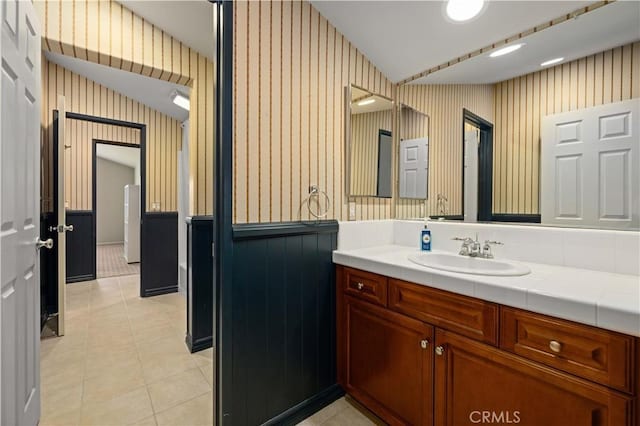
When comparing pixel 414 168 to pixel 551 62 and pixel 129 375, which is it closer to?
pixel 551 62

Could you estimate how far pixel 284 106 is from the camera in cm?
160

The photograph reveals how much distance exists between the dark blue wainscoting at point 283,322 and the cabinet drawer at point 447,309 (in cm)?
48

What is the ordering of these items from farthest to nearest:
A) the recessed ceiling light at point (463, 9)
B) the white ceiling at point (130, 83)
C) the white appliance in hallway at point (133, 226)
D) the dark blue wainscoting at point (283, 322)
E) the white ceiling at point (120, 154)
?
the white ceiling at point (120, 154), the white appliance in hallway at point (133, 226), the white ceiling at point (130, 83), the recessed ceiling light at point (463, 9), the dark blue wainscoting at point (283, 322)

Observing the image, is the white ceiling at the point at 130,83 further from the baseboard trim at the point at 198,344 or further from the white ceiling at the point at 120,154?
the white ceiling at the point at 120,154

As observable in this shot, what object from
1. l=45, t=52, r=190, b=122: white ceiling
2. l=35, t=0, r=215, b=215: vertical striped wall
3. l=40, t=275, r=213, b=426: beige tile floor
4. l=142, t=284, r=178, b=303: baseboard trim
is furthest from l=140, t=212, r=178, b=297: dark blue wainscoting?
l=35, t=0, r=215, b=215: vertical striped wall

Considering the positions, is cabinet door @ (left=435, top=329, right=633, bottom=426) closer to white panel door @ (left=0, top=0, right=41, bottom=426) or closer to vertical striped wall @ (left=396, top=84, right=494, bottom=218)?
vertical striped wall @ (left=396, top=84, right=494, bottom=218)

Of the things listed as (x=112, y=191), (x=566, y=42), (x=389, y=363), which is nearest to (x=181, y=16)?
(x=566, y=42)

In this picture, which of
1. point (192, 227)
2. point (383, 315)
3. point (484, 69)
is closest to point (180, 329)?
point (192, 227)

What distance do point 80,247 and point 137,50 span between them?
3.55m

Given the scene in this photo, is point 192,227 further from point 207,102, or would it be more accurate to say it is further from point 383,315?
point 383,315

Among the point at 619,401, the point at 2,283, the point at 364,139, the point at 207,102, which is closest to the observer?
the point at 619,401

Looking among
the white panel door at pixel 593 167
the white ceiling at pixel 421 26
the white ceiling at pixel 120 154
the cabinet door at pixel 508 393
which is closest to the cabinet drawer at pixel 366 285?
the cabinet door at pixel 508 393

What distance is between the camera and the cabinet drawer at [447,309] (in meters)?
1.12

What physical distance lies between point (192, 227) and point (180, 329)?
3.58 feet
